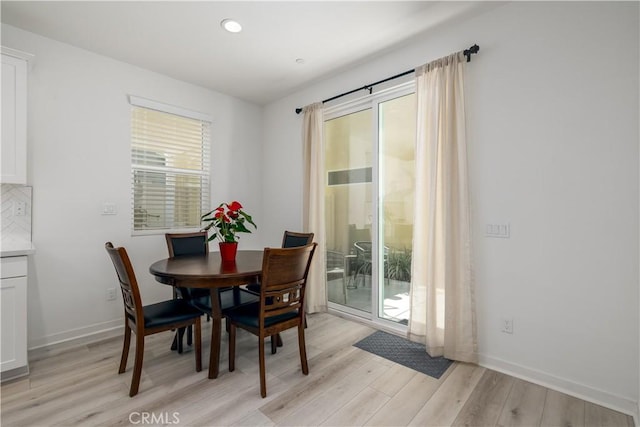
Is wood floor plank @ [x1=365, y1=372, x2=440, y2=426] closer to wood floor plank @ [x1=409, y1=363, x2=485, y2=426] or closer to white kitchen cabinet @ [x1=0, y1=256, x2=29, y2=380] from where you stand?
wood floor plank @ [x1=409, y1=363, x2=485, y2=426]

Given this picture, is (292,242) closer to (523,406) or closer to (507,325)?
(507,325)

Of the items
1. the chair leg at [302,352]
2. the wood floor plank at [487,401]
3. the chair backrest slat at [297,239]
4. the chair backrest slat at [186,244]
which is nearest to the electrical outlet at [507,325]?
the wood floor plank at [487,401]

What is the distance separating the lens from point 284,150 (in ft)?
13.3

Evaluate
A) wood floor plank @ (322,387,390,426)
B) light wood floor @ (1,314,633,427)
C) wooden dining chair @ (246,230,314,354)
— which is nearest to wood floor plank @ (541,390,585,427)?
light wood floor @ (1,314,633,427)

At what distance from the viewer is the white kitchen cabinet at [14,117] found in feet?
7.29

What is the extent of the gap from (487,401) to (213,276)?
1.95m

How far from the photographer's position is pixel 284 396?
1947 millimetres

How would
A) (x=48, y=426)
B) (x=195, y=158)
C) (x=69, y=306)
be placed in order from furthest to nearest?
1. (x=195, y=158)
2. (x=69, y=306)
3. (x=48, y=426)

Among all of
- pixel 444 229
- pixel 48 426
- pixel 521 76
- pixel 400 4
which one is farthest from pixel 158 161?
pixel 521 76

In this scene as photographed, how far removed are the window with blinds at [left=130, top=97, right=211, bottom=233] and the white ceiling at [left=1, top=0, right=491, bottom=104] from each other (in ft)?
1.75

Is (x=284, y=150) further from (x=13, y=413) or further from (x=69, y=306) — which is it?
(x=13, y=413)

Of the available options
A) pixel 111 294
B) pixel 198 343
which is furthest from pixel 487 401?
pixel 111 294

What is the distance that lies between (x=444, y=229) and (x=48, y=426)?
2.87 m

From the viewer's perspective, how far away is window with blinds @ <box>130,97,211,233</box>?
127 inches
